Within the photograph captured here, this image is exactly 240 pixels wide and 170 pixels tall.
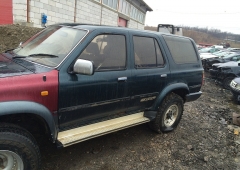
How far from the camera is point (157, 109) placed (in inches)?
151

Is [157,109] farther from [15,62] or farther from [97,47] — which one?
[15,62]

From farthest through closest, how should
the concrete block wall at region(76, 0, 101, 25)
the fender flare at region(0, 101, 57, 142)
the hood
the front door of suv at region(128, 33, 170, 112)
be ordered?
the concrete block wall at region(76, 0, 101, 25) → the front door of suv at region(128, 33, 170, 112) → the hood → the fender flare at region(0, 101, 57, 142)

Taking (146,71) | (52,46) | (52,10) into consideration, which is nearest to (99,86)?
(52,46)

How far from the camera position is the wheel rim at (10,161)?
217 centimetres

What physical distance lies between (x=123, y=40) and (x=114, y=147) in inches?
73.5

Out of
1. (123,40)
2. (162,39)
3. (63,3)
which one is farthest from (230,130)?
(63,3)

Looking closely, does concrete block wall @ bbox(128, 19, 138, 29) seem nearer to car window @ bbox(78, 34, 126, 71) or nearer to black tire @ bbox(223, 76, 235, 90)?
black tire @ bbox(223, 76, 235, 90)

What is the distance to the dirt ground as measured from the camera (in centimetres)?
312

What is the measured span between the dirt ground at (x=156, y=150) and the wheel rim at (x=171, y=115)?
0.81 feet

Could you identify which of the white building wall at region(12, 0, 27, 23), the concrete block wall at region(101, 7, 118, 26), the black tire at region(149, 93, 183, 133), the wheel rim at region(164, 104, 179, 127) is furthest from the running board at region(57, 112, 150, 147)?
the concrete block wall at region(101, 7, 118, 26)

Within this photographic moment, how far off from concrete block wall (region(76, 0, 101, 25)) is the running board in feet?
43.6

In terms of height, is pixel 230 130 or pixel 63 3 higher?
pixel 63 3

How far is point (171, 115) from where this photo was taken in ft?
14.3

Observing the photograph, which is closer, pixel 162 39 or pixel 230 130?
pixel 162 39
